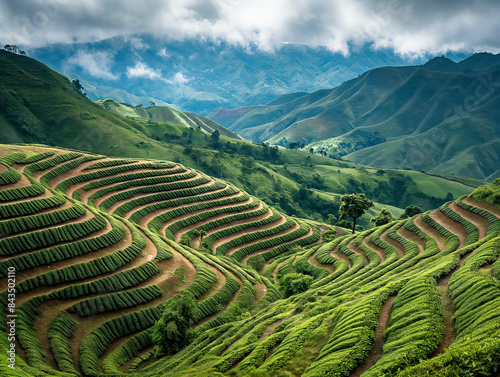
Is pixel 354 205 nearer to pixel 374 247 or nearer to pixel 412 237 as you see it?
pixel 374 247

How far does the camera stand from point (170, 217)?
345ft

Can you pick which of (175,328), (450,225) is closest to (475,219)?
(450,225)

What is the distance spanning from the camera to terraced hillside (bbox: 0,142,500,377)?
31.2 meters

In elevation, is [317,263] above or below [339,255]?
below

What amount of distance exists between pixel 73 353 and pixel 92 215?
109ft

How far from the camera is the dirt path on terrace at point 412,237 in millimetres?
77475

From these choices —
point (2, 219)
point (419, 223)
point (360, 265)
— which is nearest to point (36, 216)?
point (2, 219)

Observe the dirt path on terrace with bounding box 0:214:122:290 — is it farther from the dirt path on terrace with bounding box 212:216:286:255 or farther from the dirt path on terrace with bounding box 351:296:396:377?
the dirt path on terrace with bounding box 351:296:396:377

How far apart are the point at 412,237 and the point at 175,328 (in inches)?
2291

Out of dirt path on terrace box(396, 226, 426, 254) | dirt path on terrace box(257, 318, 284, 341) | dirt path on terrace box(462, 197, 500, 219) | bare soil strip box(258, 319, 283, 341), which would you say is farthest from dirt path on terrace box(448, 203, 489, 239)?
bare soil strip box(258, 319, 283, 341)

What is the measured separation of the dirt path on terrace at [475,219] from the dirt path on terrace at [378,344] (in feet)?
143

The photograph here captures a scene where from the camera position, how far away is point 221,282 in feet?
249

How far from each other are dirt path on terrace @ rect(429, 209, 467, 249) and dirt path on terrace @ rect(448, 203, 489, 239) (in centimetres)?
248

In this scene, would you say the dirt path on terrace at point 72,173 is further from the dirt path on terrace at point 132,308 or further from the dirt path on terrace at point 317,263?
the dirt path on terrace at point 317,263
